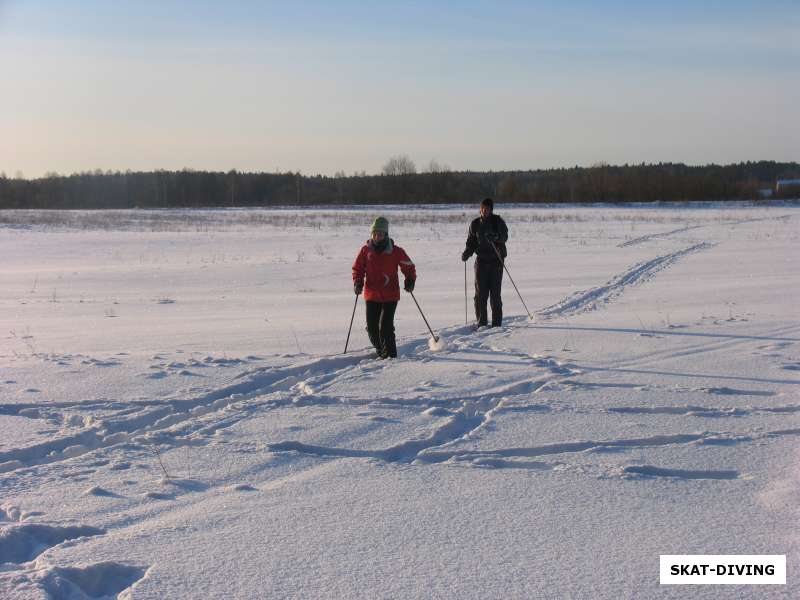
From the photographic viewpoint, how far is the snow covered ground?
3752 mm

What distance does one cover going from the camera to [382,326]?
9.12m

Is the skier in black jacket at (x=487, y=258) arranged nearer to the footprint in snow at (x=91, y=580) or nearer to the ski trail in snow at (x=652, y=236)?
the footprint in snow at (x=91, y=580)

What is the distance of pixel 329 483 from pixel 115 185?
13040cm

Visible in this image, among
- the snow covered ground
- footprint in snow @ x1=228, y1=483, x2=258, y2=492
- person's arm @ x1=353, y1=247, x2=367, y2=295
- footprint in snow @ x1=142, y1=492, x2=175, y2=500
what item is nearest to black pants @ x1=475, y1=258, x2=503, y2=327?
the snow covered ground

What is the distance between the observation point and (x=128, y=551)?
390cm

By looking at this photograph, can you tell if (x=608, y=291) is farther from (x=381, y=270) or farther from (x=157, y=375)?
(x=157, y=375)

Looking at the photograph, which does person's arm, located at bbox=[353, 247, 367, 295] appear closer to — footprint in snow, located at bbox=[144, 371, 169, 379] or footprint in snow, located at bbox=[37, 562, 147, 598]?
footprint in snow, located at bbox=[144, 371, 169, 379]

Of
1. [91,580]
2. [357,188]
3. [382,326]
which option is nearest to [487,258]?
[382,326]

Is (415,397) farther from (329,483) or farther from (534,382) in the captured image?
(329,483)

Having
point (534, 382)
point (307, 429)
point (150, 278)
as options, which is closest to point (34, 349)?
point (307, 429)

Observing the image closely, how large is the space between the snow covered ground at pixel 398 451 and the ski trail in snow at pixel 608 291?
0.18 meters

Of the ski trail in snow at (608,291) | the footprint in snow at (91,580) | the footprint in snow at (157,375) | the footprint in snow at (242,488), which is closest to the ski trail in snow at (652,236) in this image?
the ski trail in snow at (608,291)

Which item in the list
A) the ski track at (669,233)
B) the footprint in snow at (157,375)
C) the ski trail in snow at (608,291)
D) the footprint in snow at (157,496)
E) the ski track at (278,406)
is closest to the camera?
the footprint in snow at (157,496)

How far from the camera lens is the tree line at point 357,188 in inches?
3447
